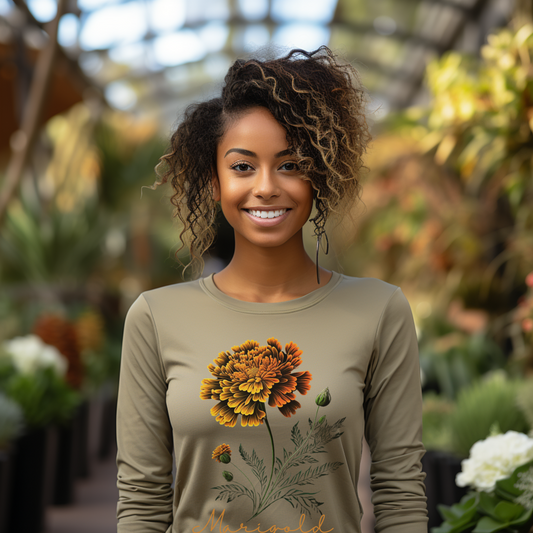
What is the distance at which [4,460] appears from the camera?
276 cm

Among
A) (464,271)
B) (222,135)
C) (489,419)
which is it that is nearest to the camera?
(222,135)

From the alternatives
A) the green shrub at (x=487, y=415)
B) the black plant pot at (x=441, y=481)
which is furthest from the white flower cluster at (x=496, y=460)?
the black plant pot at (x=441, y=481)

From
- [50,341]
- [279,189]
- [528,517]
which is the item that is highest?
[50,341]

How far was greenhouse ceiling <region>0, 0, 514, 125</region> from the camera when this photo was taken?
884 centimetres

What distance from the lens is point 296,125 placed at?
119 cm

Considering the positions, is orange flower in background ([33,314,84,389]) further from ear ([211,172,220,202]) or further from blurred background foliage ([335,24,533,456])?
ear ([211,172,220,202])

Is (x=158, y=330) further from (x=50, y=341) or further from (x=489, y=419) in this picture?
(x=50, y=341)

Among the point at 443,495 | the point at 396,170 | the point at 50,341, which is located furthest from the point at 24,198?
the point at 443,495

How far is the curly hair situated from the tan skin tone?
3cm

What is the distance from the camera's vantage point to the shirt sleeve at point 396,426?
119cm

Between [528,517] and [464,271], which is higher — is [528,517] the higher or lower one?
the lower one

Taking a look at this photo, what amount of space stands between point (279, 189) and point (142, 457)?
549mm

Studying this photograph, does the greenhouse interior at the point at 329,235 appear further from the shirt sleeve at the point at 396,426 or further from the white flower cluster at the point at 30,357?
the shirt sleeve at the point at 396,426

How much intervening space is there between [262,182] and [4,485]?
2214 mm
